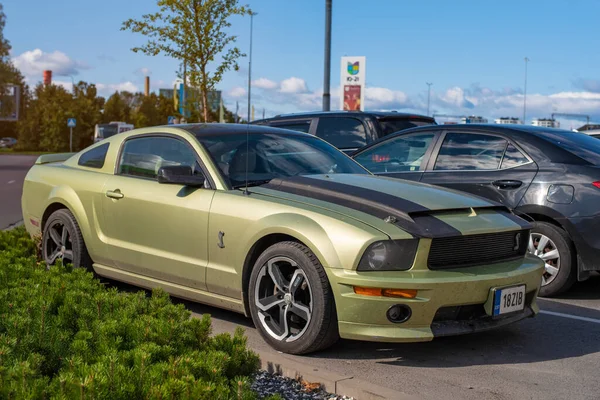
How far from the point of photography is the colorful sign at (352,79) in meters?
36.0

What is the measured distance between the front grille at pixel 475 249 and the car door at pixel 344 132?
21.3 ft

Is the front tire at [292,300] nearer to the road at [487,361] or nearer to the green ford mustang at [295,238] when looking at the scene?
the green ford mustang at [295,238]

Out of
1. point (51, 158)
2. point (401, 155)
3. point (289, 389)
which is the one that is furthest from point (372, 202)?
point (51, 158)

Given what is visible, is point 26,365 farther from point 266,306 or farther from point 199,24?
point 199,24

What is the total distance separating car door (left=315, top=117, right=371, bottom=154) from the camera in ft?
39.8

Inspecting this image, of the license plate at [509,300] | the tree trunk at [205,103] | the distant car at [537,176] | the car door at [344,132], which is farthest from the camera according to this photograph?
the tree trunk at [205,103]

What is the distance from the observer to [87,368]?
12.1 feet

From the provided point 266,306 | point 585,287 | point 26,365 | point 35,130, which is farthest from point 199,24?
point 35,130

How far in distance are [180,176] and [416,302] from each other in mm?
2048

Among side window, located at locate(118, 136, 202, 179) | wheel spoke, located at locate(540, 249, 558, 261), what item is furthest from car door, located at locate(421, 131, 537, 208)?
side window, located at locate(118, 136, 202, 179)

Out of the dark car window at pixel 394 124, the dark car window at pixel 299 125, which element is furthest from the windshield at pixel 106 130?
the dark car window at pixel 394 124

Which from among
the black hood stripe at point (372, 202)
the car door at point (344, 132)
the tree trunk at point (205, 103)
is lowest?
the black hood stripe at point (372, 202)

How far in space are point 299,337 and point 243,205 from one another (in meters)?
1.01

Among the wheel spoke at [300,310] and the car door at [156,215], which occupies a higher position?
the car door at [156,215]
